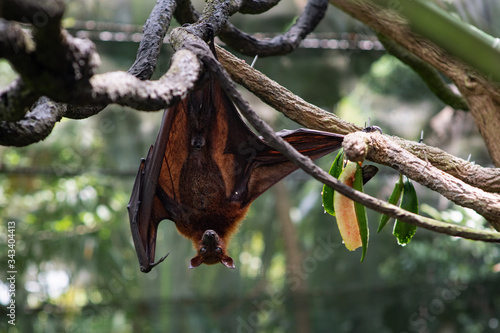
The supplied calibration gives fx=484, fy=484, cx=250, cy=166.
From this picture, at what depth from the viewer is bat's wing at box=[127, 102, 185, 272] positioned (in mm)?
2832

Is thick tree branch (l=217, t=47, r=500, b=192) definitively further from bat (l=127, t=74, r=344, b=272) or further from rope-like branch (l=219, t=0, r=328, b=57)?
rope-like branch (l=219, t=0, r=328, b=57)

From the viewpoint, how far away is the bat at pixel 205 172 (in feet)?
9.42

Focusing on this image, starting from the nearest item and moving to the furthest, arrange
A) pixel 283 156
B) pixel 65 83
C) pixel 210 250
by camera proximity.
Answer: pixel 65 83, pixel 283 156, pixel 210 250

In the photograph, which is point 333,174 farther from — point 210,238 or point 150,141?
point 150,141

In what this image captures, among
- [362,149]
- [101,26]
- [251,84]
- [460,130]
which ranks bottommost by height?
[460,130]

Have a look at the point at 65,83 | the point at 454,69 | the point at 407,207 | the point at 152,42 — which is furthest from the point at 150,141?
the point at 65,83

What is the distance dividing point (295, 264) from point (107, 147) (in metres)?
3.23

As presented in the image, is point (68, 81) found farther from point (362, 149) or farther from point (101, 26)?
point (101, 26)

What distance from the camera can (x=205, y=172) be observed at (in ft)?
10.3

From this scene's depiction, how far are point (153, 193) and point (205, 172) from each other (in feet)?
1.27

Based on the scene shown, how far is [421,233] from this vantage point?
7352 millimetres

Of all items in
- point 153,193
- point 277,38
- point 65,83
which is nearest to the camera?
point 65,83

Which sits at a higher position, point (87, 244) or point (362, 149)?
point (362, 149)

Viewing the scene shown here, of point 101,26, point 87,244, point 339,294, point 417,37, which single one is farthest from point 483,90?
point 87,244
